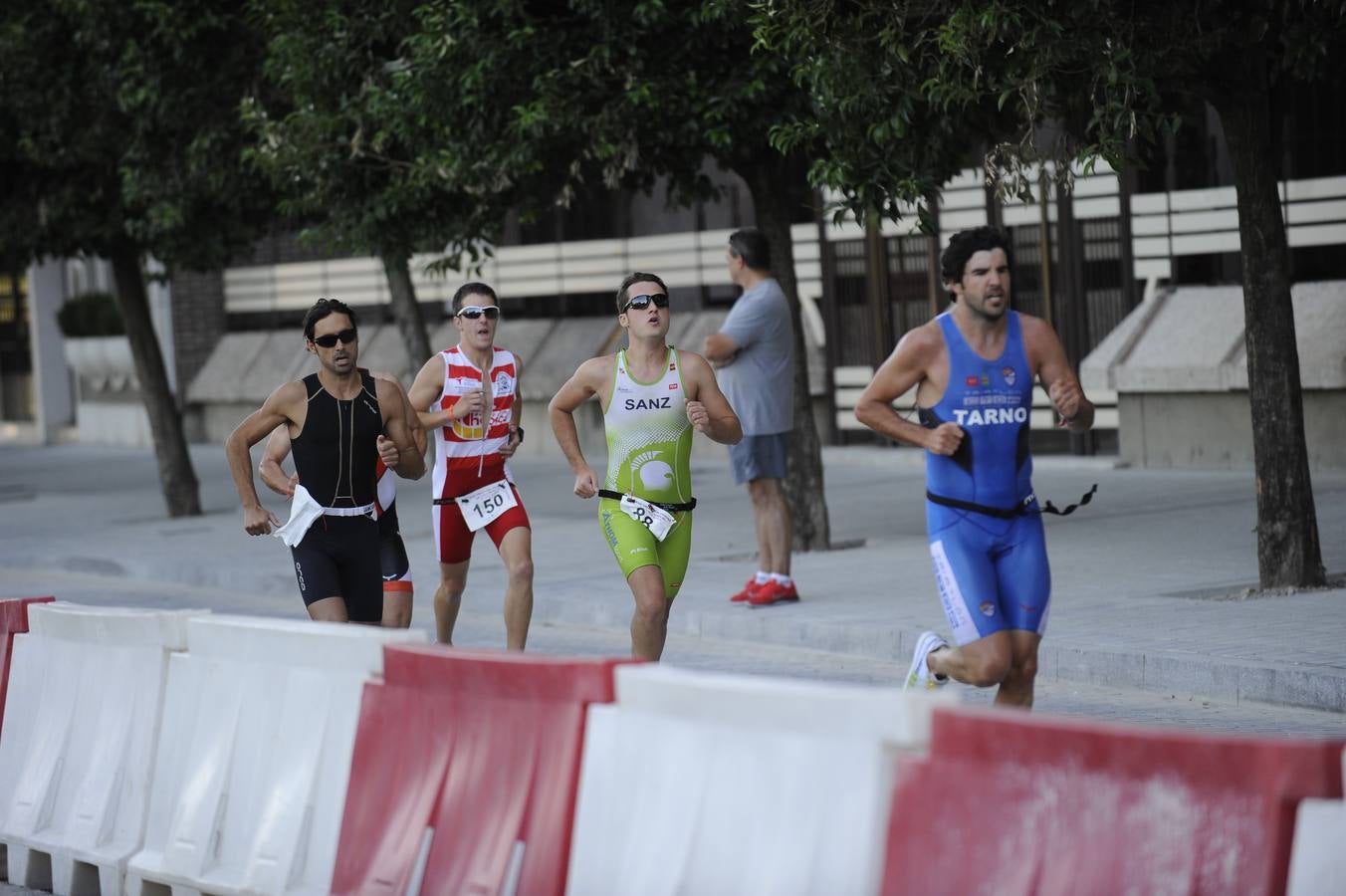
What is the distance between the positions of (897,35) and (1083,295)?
9567mm

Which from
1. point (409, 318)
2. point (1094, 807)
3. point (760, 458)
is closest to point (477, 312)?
point (760, 458)

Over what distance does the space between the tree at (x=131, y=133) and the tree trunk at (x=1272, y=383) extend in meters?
9.12

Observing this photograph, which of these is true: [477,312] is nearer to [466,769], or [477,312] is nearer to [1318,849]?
[466,769]

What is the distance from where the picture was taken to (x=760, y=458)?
11922mm

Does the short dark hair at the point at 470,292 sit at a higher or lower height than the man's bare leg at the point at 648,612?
higher

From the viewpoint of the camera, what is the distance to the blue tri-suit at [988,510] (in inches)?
274

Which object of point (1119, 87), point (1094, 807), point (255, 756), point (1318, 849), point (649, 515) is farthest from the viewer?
point (1119, 87)

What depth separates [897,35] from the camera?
1057 centimetres

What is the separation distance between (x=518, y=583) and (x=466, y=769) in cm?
399

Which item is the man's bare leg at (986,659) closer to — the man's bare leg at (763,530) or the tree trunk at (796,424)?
the man's bare leg at (763,530)

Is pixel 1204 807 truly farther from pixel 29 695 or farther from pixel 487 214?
pixel 487 214

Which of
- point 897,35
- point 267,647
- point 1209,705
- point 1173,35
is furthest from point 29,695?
point 1173,35

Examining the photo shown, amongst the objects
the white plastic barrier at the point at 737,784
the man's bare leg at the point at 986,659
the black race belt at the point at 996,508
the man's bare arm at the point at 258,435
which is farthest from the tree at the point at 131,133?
the white plastic barrier at the point at 737,784

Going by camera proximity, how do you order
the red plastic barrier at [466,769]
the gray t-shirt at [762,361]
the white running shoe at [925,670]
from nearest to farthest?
the red plastic barrier at [466,769] < the white running shoe at [925,670] < the gray t-shirt at [762,361]
